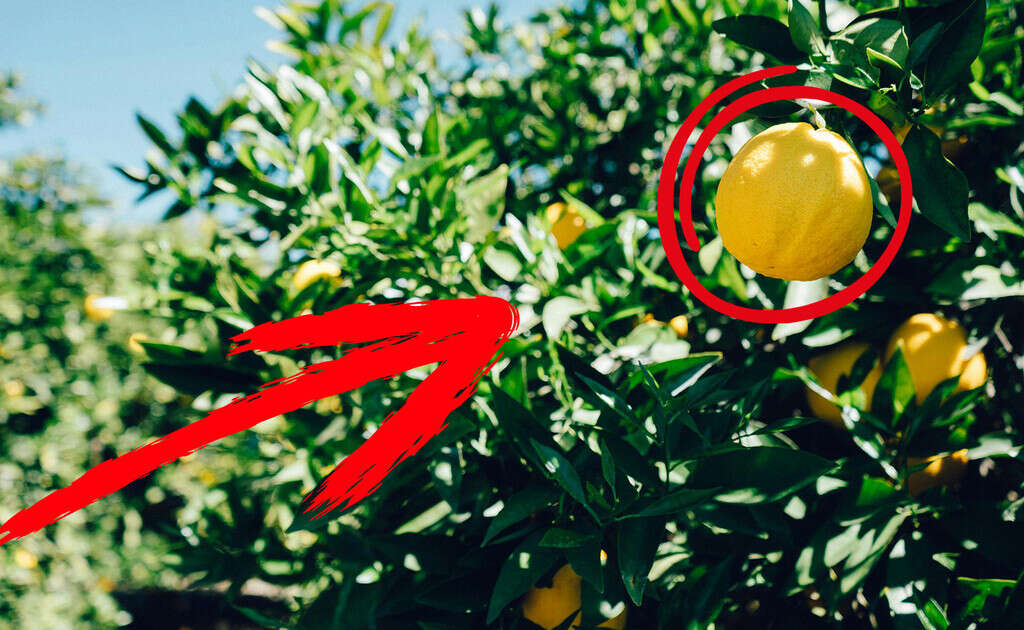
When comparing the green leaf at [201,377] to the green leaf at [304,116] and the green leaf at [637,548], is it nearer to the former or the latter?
the green leaf at [304,116]

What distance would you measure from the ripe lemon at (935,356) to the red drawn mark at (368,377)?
1.73ft

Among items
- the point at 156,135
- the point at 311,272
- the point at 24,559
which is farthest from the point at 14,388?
the point at 311,272

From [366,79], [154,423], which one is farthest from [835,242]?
[154,423]

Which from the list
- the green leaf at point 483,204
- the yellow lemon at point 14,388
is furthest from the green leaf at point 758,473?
the yellow lemon at point 14,388

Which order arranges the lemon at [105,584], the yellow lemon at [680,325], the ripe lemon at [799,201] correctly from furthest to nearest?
the lemon at [105,584] → the yellow lemon at [680,325] → the ripe lemon at [799,201]

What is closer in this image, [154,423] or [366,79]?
[366,79]

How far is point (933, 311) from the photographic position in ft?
2.97

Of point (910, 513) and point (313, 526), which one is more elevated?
point (313, 526)

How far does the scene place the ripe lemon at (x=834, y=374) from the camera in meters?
0.84

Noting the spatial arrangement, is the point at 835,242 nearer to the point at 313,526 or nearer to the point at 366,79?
the point at 313,526

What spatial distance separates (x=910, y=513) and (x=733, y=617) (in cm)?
25

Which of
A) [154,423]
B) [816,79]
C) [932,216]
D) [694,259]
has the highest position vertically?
[816,79]

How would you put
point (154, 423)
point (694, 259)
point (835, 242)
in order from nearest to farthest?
point (835, 242) → point (694, 259) → point (154, 423)

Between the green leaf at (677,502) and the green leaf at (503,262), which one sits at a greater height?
the green leaf at (503,262)
